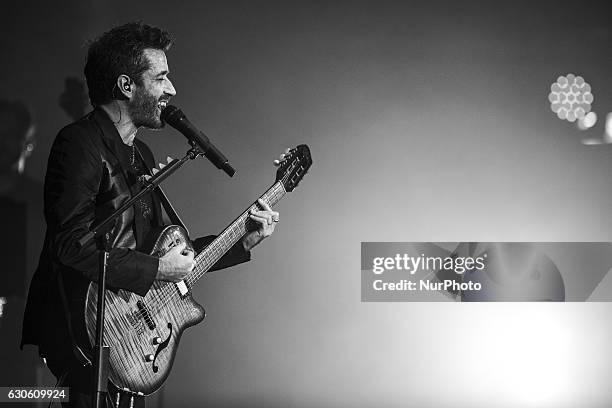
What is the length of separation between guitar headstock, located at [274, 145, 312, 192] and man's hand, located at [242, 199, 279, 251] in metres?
0.20

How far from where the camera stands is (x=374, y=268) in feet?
11.7

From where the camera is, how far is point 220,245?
283cm

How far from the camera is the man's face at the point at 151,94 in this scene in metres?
2.74

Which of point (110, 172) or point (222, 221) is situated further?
point (222, 221)

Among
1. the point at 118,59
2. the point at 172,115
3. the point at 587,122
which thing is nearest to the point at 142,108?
the point at 118,59

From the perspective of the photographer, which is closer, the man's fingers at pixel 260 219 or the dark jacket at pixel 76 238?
the dark jacket at pixel 76 238

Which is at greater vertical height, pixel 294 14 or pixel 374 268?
pixel 294 14

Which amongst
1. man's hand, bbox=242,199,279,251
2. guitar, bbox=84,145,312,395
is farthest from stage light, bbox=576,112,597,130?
guitar, bbox=84,145,312,395

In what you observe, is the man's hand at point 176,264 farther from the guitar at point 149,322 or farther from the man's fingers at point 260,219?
the man's fingers at point 260,219

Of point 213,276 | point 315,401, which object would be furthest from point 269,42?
point 315,401

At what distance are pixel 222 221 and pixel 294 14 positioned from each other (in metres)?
1.18

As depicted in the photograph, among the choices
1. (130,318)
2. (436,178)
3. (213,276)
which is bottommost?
(130,318)

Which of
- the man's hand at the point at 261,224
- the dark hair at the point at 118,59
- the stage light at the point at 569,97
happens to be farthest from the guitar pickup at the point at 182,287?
the stage light at the point at 569,97

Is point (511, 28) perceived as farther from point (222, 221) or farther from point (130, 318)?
point (130, 318)
